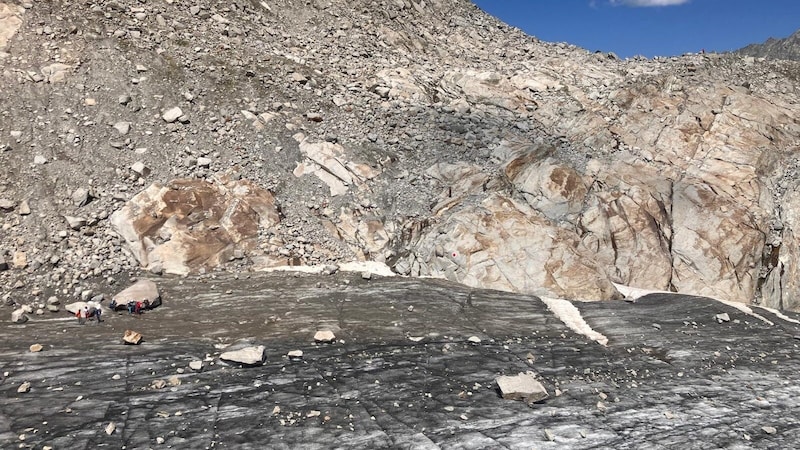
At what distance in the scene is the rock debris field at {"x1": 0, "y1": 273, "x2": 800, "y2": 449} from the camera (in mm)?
9906

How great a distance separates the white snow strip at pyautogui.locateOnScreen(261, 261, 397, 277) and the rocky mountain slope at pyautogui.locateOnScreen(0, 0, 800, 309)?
43cm

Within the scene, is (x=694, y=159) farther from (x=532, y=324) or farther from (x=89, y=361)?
(x=89, y=361)

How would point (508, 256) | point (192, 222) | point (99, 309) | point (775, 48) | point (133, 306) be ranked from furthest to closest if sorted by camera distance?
point (775, 48) < point (508, 256) < point (192, 222) < point (133, 306) < point (99, 309)

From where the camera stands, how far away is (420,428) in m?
10.2

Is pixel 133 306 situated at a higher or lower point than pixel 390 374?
higher

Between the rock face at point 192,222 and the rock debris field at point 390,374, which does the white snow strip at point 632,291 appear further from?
the rock face at point 192,222

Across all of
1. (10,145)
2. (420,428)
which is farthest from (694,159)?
(10,145)

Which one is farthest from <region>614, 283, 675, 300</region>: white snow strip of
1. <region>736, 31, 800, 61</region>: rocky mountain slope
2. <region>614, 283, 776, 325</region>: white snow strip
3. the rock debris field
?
<region>736, 31, 800, 61</region>: rocky mountain slope

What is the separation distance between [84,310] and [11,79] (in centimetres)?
1276

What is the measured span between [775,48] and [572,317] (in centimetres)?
12833

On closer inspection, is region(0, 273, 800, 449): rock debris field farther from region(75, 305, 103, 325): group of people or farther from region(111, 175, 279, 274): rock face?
region(111, 175, 279, 274): rock face

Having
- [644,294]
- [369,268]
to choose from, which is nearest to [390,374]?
[369,268]

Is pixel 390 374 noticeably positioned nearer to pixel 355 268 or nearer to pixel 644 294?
pixel 355 268

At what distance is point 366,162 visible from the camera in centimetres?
2278
